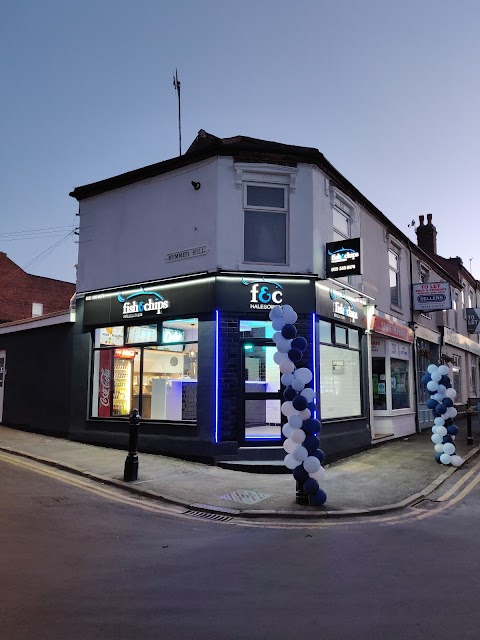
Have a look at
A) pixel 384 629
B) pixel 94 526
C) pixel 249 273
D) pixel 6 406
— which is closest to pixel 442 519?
pixel 384 629

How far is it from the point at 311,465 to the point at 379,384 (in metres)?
9.23

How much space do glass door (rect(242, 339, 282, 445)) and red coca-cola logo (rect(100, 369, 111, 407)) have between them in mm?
4260

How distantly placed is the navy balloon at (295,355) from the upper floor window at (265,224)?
13.6ft

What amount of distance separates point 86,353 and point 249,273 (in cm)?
543

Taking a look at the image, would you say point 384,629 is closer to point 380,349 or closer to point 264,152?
point 264,152

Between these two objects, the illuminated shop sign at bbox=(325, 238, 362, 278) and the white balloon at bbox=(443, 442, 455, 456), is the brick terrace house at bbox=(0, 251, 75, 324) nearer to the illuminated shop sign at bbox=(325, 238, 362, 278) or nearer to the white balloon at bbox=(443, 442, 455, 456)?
the illuminated shop sign at bbox=(325, 238, 362, 278)

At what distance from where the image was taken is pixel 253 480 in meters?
9.95

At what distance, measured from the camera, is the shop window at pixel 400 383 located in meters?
17.1

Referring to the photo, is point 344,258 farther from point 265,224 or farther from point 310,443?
point 310,443

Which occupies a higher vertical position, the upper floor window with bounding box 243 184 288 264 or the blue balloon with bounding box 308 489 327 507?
the upper floor window with bounding box 243 184 288 264

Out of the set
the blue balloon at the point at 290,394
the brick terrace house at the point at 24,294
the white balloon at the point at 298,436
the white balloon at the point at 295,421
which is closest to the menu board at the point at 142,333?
the blue balloon at the point at 290,394

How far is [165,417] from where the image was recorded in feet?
41.0

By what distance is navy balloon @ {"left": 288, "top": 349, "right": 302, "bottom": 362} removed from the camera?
8500 millimetres

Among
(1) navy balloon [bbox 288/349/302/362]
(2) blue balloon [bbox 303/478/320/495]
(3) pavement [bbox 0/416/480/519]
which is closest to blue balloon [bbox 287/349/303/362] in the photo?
(1) navy balloon [bbox 288/349/302/362]
